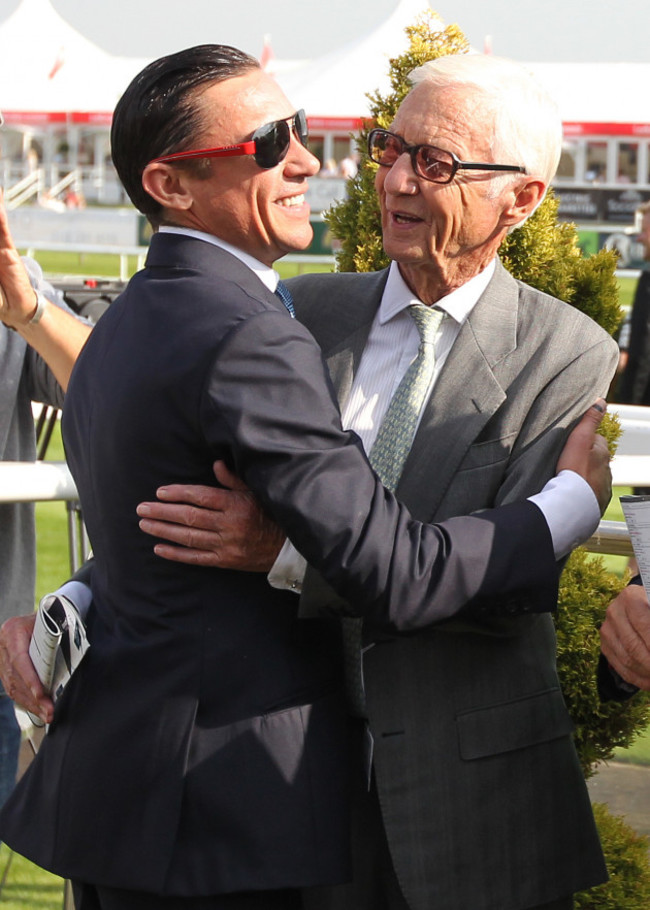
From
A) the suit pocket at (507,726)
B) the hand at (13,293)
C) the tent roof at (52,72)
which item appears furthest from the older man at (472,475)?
the tent roof at (52,72)

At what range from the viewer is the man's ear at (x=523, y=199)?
2291 mm

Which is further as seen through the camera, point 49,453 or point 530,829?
point 49,453

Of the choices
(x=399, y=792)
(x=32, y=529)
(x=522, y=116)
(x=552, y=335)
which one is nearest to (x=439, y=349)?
(x=552, y=335)

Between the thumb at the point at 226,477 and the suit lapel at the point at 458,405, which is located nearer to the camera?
the thumb at the point at 226,477

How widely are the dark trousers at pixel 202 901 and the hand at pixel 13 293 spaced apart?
1565mm

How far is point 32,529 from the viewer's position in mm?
3271

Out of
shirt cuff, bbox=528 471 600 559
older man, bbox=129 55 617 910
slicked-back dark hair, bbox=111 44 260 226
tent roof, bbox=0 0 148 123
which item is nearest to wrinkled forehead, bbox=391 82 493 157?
older man, bbox=129 55 617 910

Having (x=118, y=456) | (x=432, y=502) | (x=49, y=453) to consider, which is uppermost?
(x=118, y=456)

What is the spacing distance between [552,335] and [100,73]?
47.6 metres

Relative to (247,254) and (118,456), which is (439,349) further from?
(118,456)

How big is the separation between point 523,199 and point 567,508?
63 cm

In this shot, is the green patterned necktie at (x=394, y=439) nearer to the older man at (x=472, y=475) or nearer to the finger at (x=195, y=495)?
the older man at (x=472, y=475)

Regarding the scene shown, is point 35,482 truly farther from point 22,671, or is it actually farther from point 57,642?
point 57,642

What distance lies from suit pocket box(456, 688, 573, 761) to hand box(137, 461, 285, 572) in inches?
21.5
